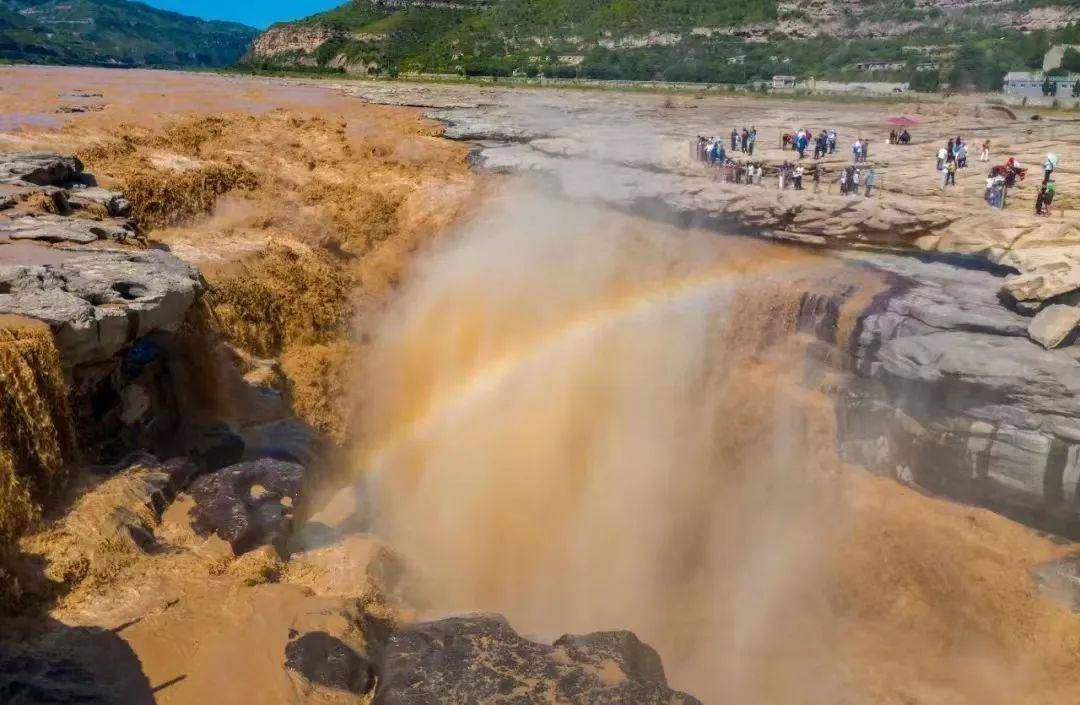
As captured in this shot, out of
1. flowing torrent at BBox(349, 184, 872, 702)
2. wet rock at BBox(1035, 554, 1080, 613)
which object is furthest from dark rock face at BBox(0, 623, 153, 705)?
wet rock at BBox(1035, 554, 1080, 613)

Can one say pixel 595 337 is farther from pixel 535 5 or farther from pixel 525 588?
pixel 535 5

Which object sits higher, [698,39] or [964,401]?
[698,39]

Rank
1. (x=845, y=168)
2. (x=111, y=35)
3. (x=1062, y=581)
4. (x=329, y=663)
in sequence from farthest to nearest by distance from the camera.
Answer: (x=111, y=35)
(x=845, y=168)
(x=1062, y=581)
(x=329, y=663)

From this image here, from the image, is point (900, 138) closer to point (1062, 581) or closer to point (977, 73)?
point (1062, 581)

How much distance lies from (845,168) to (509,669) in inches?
527

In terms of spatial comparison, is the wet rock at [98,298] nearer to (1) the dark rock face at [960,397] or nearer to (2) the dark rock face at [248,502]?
(2) the dark rock face at [248,502]

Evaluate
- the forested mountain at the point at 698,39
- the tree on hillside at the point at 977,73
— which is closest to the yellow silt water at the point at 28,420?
the tree on hillside at the point at 977,73

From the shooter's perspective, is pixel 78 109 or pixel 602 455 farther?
pixel 78 109

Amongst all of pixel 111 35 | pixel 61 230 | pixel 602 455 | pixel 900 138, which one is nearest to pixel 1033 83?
pixel 900 138

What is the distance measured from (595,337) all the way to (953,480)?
5.36 meters

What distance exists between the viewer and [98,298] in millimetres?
7625

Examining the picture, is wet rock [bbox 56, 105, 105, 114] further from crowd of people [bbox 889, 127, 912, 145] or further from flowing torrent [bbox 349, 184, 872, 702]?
crowd of people [bbox 889, 127, 912, 145]

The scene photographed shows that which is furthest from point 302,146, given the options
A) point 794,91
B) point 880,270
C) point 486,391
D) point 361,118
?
point 794,91

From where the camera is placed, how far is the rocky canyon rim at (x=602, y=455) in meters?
7.93
